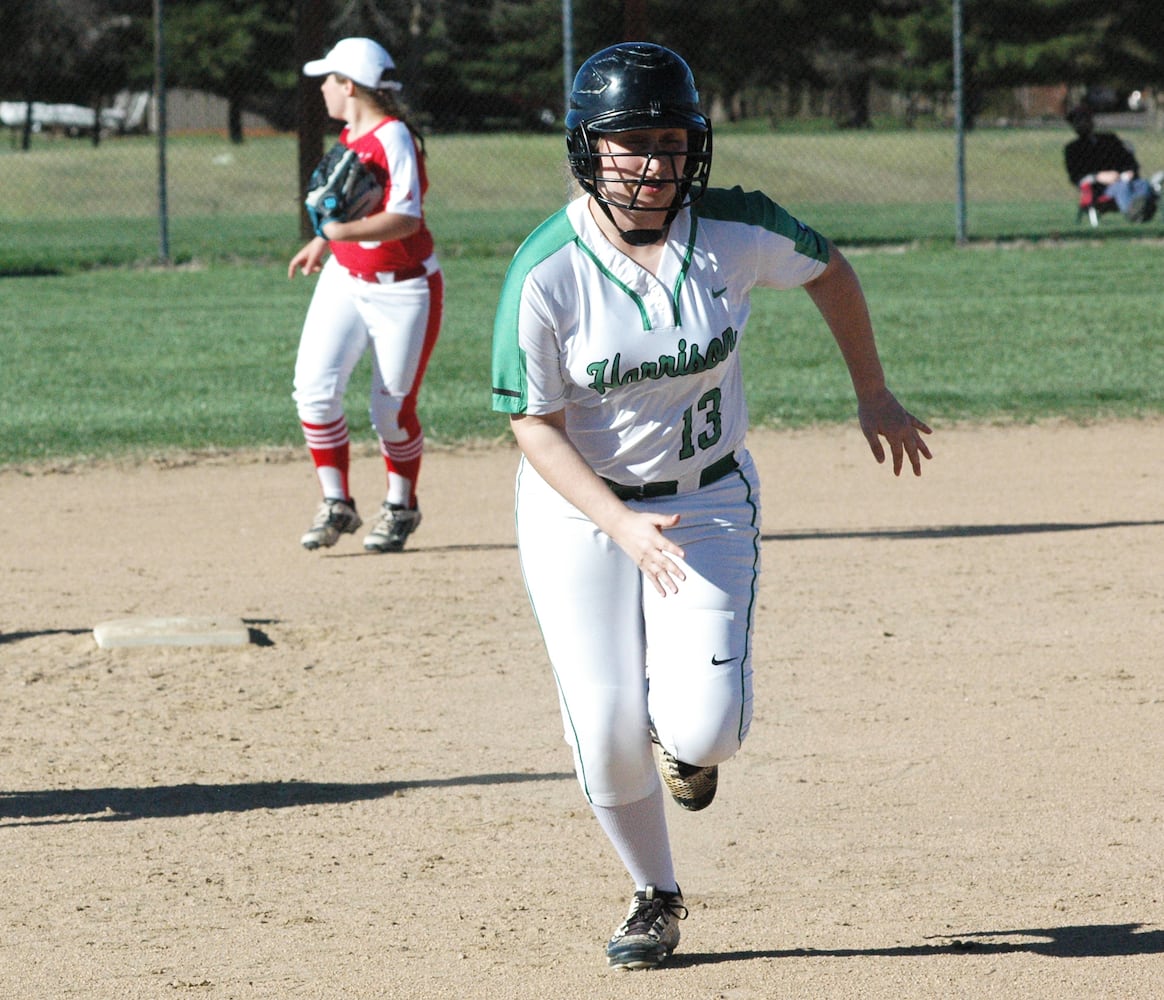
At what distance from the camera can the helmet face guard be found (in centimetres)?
326

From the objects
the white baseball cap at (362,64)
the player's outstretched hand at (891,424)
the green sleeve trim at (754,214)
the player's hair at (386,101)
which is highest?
the white baseball cap at (362,64)

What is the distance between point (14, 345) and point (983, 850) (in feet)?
36.4

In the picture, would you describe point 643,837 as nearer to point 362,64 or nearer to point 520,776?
point 520,776

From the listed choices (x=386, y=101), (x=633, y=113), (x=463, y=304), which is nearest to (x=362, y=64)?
(x=386, y=101)

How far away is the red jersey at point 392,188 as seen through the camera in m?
7.13

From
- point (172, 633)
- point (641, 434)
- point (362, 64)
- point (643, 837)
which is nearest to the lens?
point (641, 434)

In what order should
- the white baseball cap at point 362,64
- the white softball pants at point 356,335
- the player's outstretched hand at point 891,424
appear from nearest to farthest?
the player's outstretched hand at point 891,424 < the white baseball cap at point 362,64 < the white softball pants at point 356,335

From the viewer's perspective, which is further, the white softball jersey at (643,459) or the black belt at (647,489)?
the black belt at (647,489)

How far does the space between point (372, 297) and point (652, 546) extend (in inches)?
172

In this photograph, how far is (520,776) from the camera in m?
4.78

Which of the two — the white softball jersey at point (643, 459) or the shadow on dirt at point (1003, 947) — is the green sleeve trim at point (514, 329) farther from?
the shadow on dirt at point (1003, 947)

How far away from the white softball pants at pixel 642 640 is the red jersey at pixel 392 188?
12.8 feet

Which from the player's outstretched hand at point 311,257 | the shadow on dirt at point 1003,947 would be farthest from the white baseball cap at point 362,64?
the shadow on dirt at point 1003,947

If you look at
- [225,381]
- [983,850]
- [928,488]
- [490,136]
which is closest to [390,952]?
[983,850]
